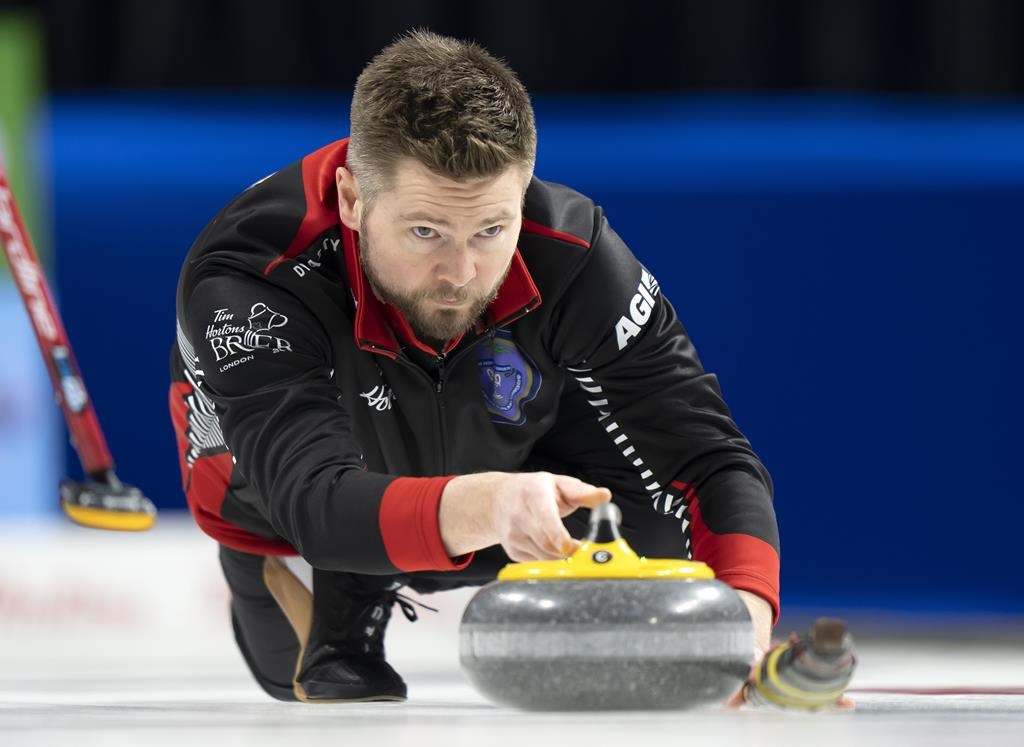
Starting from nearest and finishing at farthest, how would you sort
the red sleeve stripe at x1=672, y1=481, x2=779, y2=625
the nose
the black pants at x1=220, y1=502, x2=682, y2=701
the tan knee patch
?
the nose < the red sleeve stripe at x1=672, y1=481, x2=779, y2=625 < the black pants at x1=220, y1=502, x2=682, y2=701 < the tan knee patch

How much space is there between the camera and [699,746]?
1.26 m

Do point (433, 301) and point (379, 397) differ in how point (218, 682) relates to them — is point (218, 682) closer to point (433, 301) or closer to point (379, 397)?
point (379, 397)

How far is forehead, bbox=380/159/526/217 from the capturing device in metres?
1.81

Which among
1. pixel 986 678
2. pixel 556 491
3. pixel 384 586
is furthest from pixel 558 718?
pixel 986 678

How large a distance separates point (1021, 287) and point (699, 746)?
13.7ft

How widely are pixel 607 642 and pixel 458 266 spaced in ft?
1.87

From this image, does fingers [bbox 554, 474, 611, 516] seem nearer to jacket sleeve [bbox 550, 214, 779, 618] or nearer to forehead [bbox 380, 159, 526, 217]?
forehead [bbox 380, 159, 526, 217]

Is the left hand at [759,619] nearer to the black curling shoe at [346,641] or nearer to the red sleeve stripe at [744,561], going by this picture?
the red sleeve stripe at [744,561]

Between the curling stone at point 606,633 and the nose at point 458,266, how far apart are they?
0.44 metres

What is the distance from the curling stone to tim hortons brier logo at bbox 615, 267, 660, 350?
65cm

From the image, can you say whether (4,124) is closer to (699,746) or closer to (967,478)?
(967,478)

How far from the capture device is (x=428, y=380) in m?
2.12

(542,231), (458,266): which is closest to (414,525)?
(458,266)

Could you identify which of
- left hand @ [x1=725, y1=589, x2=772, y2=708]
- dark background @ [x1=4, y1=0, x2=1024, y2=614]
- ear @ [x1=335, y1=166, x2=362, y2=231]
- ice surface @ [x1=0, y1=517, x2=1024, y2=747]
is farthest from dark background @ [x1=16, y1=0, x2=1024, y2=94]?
left hand @ [x1=725, y1=589, x2=772, y2=708]
